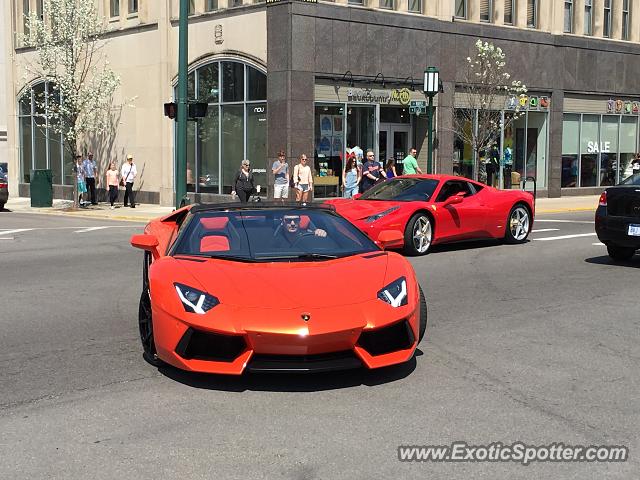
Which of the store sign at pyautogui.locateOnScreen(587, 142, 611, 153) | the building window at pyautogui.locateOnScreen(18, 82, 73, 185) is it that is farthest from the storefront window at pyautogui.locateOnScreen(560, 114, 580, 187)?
the building window at pyautogui.locateOnScreen(18, 82, 73, 185)

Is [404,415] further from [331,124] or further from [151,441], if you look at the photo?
[331,124]

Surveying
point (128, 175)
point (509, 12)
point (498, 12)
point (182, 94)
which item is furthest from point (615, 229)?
point (509, 12)

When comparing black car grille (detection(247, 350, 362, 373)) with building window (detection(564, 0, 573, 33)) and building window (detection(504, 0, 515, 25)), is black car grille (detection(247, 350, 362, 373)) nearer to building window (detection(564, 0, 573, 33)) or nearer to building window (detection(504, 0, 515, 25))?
building window (detection(504, 0, 515, 25))

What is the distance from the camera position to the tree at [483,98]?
29156 mm

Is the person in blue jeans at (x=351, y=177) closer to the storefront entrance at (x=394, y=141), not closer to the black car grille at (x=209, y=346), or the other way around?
the storefront entrance at (x=394, y=141)

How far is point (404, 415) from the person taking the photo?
17.7ft

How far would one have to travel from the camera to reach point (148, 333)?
257 inches

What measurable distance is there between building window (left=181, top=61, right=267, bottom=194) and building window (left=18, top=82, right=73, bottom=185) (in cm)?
779

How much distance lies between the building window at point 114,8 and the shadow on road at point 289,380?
28.2 meters

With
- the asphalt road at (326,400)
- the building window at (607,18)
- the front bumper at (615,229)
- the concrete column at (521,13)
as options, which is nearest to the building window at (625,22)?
the building window at (607,18)

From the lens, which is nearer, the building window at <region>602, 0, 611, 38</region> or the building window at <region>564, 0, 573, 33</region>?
the building window at <region>564, 0, 573, 33</region>

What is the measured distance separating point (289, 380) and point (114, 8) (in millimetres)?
29065

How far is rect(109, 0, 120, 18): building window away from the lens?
105 ft

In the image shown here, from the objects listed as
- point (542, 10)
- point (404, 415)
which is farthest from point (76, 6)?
point (404, 415)
